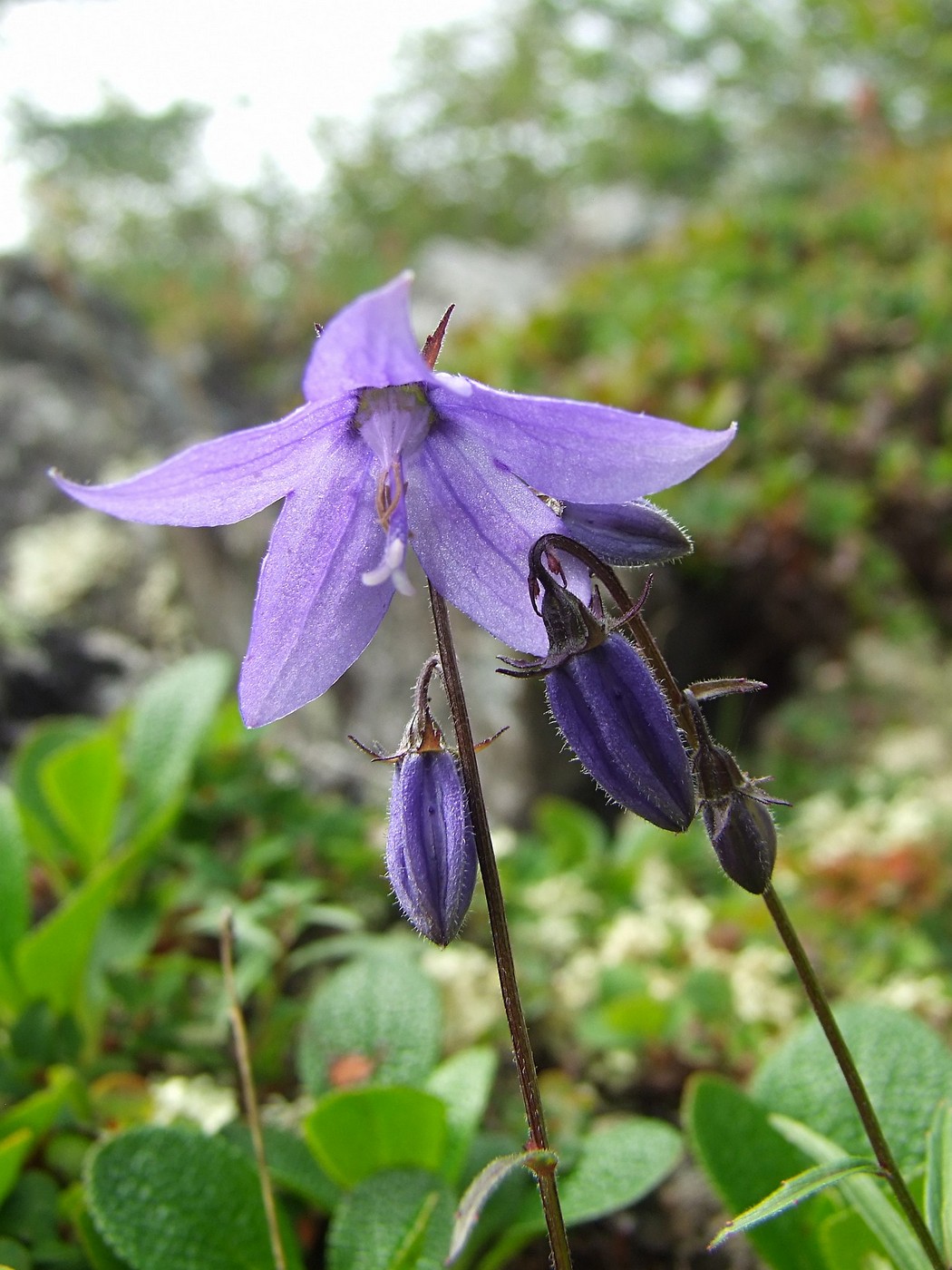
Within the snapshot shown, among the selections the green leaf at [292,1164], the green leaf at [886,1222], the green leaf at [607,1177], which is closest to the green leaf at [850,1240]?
the green leaf at [886,1222]

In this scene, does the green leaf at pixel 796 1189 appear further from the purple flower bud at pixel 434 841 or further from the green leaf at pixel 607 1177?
the green leaf at pixel 607 1177

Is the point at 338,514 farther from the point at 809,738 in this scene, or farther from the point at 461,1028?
the point at 809,738

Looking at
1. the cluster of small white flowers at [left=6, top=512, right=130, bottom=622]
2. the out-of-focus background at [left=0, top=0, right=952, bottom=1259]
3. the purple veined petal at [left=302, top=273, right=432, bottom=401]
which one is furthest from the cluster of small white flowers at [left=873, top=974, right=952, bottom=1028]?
the cluster of small white flowers at [left=6, top=512, right=130, bottom=622]

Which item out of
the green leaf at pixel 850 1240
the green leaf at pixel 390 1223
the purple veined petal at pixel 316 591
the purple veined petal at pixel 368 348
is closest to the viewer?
the purple veined petal at pixel 368 348

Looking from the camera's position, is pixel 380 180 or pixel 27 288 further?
pixel 380 180

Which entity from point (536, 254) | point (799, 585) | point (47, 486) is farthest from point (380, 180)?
point (799, 585)
